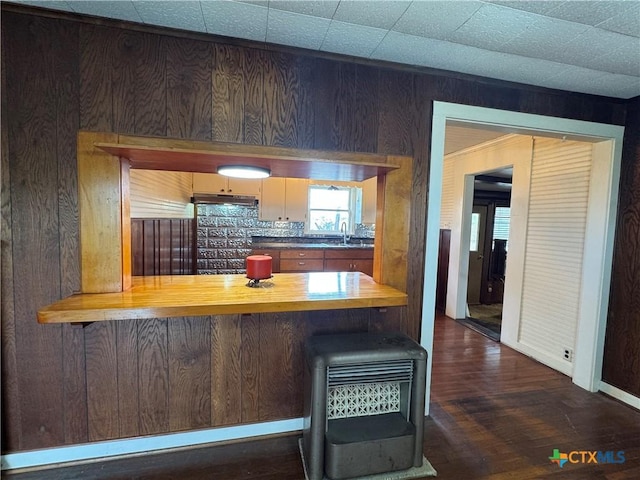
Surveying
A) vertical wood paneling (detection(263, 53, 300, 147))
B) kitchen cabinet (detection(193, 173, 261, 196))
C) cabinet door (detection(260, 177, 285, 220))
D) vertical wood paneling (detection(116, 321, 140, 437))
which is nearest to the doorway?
cabinet door (detection(260, 177, 285, 220))

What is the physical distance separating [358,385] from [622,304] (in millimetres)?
2262

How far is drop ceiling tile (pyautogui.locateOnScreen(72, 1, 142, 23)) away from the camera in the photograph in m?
1.46

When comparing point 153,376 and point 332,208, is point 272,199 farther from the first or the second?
point 153,376

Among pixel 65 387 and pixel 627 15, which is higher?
pixel 627 15

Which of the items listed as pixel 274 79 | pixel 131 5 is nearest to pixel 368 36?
pixel 274 79

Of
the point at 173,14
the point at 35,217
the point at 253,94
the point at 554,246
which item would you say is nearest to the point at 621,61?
the point at 554,246

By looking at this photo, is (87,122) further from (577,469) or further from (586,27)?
(577,469)

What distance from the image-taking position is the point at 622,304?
7.89 ft

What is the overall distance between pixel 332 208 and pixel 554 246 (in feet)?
9.63

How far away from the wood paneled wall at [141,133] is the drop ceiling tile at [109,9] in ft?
0.19

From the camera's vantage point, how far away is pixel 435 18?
1487 millimetres

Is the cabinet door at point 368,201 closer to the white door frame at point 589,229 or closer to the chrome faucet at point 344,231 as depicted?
the chrome faucet at point 344,231

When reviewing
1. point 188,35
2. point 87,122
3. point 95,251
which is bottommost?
point 95,251

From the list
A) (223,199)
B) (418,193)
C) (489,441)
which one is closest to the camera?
(489,441)
